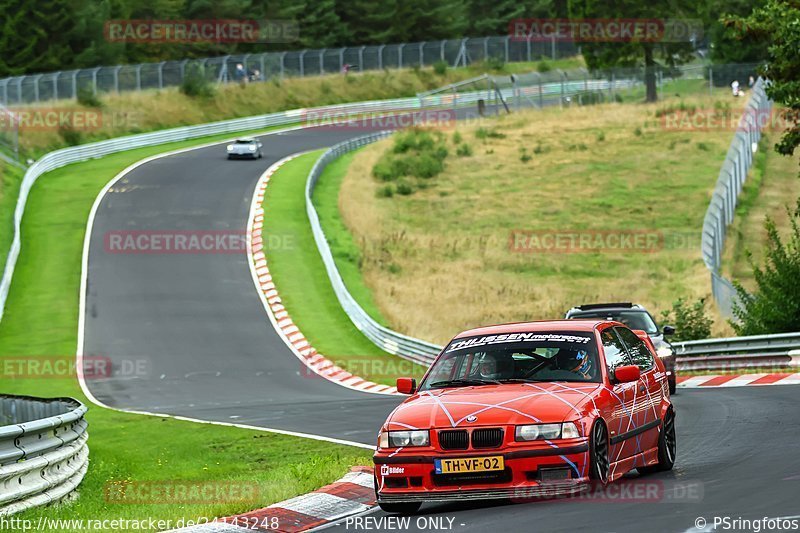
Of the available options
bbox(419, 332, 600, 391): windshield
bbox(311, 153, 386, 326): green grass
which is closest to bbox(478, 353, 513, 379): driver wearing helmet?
bbox(419, 332, 600, 391): windshield

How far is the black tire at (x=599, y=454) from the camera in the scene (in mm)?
9781

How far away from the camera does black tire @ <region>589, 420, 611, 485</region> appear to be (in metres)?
9.78

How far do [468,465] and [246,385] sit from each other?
19.5m

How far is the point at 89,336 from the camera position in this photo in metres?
34.0

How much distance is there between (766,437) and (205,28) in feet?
285

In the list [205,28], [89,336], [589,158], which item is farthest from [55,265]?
[205,28]

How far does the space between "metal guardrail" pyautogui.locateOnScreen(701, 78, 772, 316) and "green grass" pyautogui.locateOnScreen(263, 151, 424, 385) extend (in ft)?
26.9

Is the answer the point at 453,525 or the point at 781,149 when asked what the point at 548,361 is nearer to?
the point at 453,525

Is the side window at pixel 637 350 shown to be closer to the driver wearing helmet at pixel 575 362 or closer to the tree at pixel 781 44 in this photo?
→ the driver wearing helmet at pixel 575 362

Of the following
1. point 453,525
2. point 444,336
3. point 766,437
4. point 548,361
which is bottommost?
point 444,336

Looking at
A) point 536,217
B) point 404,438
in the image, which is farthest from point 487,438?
point 536,217

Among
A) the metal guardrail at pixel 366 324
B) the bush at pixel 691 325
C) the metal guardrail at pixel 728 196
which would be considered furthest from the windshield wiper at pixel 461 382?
the bush at pixel 691 325

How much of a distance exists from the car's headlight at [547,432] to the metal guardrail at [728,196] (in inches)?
780

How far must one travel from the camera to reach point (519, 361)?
1093cm
